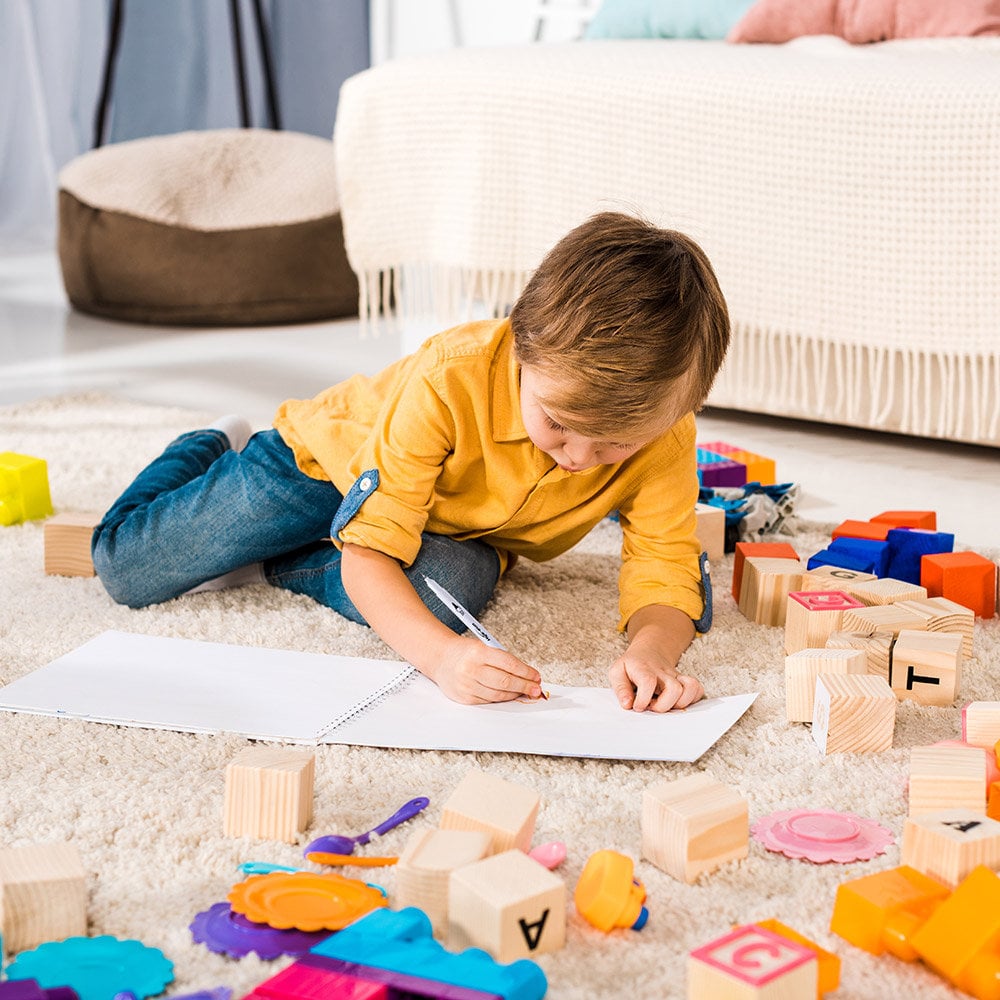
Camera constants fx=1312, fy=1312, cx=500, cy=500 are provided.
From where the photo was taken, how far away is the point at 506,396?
3.63 ft

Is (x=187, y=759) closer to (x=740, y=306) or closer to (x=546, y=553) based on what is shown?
(x=546, y=553)

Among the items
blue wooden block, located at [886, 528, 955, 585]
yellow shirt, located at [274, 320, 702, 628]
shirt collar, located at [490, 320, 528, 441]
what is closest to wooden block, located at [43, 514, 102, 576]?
yellow shirt, located at [274, 320, 702, 628]

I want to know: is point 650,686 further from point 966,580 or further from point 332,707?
point 966,580

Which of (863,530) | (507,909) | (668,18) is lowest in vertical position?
(863,530)

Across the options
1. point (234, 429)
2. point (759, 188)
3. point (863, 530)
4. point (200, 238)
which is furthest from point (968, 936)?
point (200, 238)

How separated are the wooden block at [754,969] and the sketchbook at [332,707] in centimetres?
27

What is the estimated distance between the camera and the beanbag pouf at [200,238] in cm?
259

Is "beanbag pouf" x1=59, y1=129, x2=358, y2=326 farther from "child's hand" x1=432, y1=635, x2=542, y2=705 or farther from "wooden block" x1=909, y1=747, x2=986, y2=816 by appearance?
"wooden block" x1=909, y1=747, x2=986, y2=816

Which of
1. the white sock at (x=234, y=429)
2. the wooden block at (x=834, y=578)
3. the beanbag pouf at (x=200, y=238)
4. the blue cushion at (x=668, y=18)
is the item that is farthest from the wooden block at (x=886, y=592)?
the beanbag pouf at (x=200, y=238)

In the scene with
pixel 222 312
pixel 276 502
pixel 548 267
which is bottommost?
pixel 222 312

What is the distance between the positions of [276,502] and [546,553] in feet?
0.87

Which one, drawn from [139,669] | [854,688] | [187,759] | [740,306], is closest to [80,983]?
[187,759]

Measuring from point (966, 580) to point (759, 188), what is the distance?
713 mm

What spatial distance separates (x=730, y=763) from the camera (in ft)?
3.05
